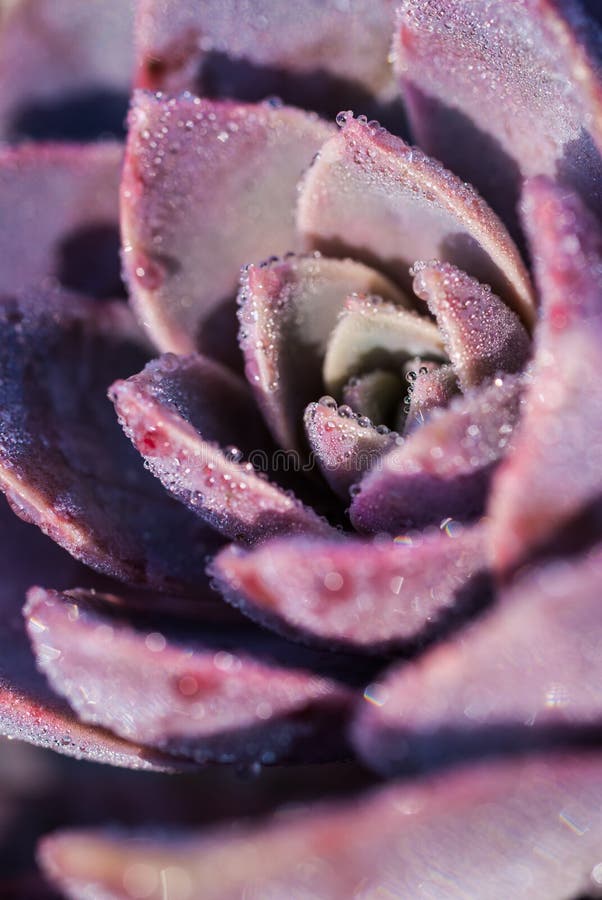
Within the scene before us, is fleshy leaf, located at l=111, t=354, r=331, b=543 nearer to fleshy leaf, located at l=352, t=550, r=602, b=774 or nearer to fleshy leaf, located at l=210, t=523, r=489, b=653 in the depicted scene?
fleshy leaf, located at l=210, t=523, r=489, b=653

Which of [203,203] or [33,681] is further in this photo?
[203,203]

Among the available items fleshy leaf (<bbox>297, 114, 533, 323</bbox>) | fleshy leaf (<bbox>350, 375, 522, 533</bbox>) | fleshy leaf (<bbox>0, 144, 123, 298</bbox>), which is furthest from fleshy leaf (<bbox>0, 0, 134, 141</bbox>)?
fleshy leaf (<bbox>350, 375, 522, 533</bbox>)

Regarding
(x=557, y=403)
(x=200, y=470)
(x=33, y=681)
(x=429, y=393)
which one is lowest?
(x=33, y=681)

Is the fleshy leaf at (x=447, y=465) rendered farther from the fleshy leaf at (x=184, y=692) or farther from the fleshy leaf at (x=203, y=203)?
the fleshy leaf at (x=203, y=203)

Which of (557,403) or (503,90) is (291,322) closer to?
(503,90)

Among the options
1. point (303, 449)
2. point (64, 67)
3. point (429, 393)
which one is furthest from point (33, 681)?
point (64, 67)

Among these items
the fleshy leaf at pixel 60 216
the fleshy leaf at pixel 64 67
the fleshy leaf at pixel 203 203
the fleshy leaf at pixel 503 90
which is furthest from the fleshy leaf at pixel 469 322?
the fleshy leaf at pixel 64 67
